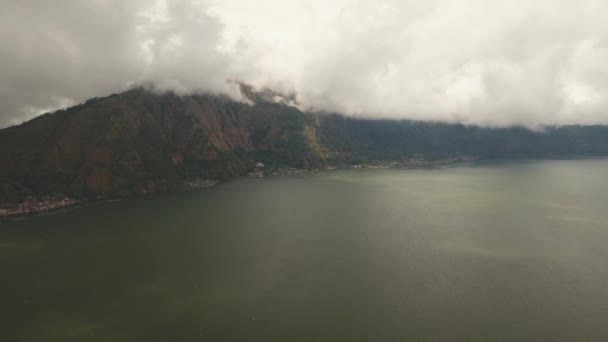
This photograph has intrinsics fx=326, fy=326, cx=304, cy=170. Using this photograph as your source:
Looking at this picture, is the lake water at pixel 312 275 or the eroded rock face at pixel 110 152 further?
the eroded rock face at pixel 110 152

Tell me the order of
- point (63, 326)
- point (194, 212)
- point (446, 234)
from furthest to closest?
point (194, 212) < point (446, 234) < point (63, 326)

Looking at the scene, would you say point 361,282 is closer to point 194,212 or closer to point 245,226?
point 245,226

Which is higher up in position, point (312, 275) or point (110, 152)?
point (110, 152)

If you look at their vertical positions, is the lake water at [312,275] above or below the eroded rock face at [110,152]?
below

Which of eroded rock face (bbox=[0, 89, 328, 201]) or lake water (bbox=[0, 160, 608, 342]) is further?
eroded rock face (bbox=[0, 89, 328, 201])

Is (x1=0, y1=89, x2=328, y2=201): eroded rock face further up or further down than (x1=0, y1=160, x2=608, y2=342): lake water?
further up

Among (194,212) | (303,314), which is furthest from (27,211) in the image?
(303,314)

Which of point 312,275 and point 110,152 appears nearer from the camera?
point 312,275

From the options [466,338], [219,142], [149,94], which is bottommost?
[466,338]
